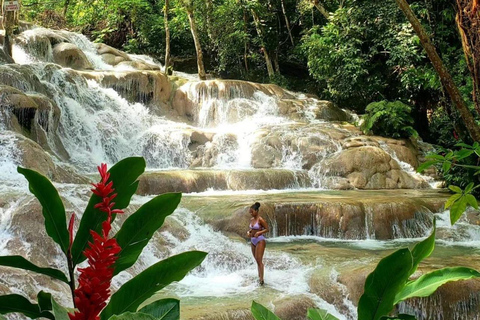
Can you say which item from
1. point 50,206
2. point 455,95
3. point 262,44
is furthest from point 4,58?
point 50,206

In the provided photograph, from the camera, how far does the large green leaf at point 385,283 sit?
894 mm

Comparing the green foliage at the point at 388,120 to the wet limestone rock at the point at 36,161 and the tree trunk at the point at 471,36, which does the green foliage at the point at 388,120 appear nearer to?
the wet limestone rock at the point at 36,161

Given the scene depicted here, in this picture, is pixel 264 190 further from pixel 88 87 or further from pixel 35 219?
pixel 88 87

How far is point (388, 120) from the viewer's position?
53.0 ft

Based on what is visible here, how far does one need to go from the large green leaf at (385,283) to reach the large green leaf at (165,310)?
0.32 metres

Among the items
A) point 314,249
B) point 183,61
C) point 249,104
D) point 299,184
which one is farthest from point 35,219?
point 183,61

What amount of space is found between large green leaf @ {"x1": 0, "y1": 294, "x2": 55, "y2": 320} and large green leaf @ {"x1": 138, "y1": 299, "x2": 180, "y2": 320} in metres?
0.19

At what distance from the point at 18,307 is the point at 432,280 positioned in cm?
77

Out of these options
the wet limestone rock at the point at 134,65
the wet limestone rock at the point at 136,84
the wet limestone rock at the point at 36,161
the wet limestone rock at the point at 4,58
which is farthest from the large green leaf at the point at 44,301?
the wet limestone rock at the point at 134,65

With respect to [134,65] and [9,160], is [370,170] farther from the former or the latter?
[134,65]

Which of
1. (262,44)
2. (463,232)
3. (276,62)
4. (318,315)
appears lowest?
(463,232)

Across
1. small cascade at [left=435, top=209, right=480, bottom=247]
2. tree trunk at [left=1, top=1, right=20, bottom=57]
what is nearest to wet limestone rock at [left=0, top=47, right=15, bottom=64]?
tree trunk at [left=1, top=1, right=20, bottom=57]

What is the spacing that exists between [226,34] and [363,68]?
7527 mm

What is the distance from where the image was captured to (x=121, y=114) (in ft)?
56.5
